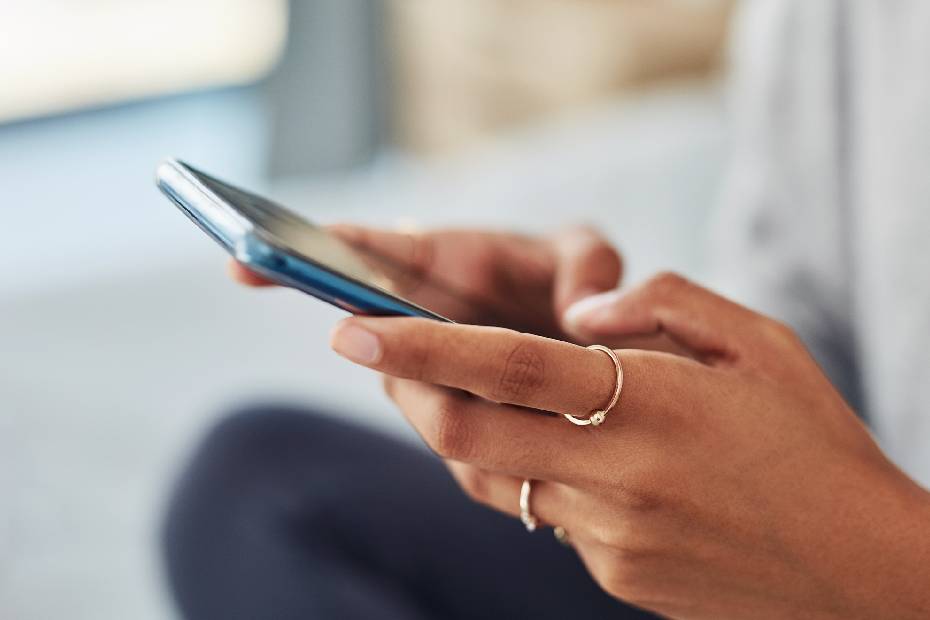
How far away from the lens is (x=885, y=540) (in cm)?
48

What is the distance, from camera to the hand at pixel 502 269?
66cm

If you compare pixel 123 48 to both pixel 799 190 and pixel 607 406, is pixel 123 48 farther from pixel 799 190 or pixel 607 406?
pixel 607 406

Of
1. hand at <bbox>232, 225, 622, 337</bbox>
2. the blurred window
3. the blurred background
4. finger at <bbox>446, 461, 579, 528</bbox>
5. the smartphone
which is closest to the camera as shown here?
the smartphone

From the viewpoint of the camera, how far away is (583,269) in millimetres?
666

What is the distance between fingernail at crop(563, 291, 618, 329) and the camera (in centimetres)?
53

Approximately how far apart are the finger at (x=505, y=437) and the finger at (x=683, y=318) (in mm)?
115

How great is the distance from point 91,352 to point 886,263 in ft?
2.57

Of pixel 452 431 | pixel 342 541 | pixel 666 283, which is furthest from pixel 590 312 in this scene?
pixel 342 541

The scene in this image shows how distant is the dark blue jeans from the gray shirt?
288mm

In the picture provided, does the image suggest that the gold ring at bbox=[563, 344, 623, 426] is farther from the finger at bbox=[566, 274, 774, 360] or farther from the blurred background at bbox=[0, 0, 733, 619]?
the blurred background at bbox=[0, 0, 733, 619]

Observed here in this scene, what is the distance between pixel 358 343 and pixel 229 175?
248 cm

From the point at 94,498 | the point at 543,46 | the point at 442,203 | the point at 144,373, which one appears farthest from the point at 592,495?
the point at 543,46

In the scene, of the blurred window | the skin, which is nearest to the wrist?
the skin

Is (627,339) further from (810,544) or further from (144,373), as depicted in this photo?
(144,373)
